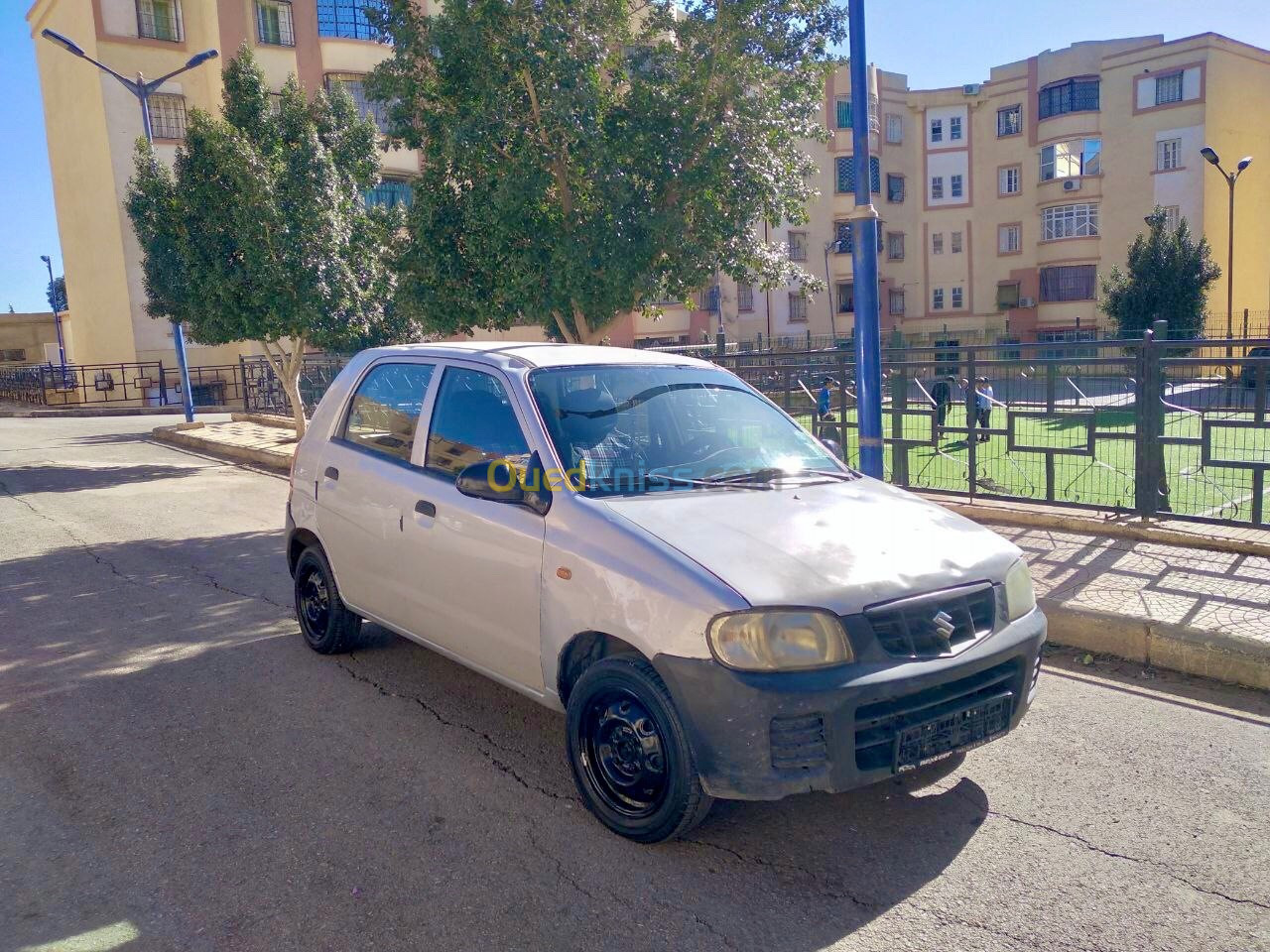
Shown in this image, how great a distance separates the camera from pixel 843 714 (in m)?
3.25

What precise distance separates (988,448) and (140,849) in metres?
8.02

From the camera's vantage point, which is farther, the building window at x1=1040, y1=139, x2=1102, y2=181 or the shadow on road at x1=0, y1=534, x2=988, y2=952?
the building window at x1=1040, y1=139, x2=1102, y2=181

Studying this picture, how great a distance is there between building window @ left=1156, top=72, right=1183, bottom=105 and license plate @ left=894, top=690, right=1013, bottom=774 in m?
45.2

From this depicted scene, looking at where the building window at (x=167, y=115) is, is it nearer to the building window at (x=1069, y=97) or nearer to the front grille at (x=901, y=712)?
the building window at (x=1069, y=97)

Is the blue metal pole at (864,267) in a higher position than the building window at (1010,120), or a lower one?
lower

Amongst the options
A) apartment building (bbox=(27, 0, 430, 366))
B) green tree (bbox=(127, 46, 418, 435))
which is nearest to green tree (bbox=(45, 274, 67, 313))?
apartment building (bbox=(27, 0, 430, 366))

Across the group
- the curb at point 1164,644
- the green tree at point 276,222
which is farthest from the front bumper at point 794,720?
the green tree at point 276,222

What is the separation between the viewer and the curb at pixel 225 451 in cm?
1608

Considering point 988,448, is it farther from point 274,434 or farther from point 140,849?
point 274,434

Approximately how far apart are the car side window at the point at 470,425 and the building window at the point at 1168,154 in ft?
146

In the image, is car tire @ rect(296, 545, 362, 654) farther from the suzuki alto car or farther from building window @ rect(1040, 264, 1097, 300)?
building window @ rect(1040, 264, 1097, 300)

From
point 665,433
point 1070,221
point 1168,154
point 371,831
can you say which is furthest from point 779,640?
point 1070,221

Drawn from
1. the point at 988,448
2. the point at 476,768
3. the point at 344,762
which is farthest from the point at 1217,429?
the point at 344,762

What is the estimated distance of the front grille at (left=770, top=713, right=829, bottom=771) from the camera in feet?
10.7
